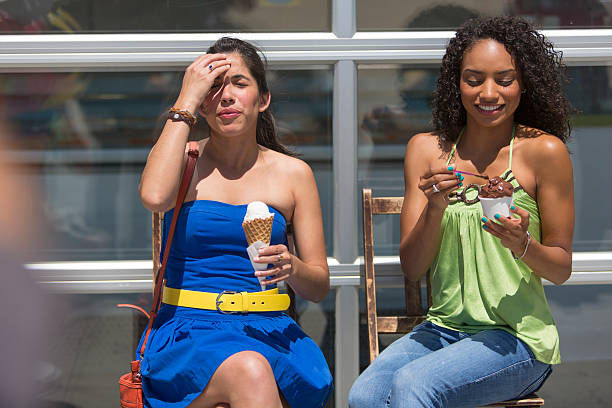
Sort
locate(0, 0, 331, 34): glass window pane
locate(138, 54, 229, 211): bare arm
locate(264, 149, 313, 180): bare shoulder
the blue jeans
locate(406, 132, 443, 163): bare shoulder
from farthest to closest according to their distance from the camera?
locate(0, 0, 331, 34): glass window pane, locate(406, 132, 443, 163): bare shoulder, locate(264, 149, 313, 180): bare shoulder, locate(138, 54, 229, 211): bare arm, the blue jeans

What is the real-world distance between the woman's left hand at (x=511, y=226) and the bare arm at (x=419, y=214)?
248 mm

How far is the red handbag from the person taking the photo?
2467 mm

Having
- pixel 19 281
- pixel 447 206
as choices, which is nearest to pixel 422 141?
pixel 447 206

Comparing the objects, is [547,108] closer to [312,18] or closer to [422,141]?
[422,141]

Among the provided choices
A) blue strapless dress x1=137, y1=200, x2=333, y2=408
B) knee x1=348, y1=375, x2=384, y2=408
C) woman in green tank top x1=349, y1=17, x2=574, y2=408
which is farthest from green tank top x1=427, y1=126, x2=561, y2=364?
blue strapless dress x1=137, y1=200, x2=333, y2=408

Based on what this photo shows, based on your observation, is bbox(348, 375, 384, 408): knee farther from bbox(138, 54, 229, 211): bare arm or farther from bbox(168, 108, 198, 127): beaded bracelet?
bbox(168, 108, 198, 127): beaded bracelet

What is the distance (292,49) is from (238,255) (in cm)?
120

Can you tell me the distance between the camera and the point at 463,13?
3.48 meters

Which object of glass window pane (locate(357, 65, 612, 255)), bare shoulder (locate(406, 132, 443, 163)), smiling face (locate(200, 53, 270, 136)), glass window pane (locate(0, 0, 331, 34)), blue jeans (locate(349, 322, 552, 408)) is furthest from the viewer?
glass window pane (locate(357, 65, 612, 255))

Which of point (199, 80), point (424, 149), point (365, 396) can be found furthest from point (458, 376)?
point (199, 80)

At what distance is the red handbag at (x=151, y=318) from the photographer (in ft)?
8.09

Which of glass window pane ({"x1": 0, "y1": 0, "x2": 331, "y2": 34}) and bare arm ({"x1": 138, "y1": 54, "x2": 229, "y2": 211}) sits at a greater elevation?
glass window pane ({"x1": 0, "y1": 0, "x2": 331, "y2": 34})

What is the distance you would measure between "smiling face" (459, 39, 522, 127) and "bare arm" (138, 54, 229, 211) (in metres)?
0.96

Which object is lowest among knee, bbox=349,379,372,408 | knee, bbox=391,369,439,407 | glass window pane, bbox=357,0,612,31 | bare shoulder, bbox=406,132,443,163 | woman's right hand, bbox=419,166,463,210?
knee, bbox=349,379,372,408
